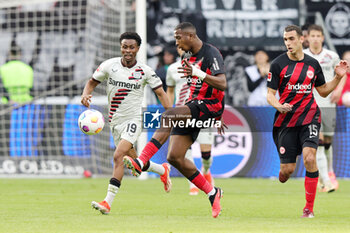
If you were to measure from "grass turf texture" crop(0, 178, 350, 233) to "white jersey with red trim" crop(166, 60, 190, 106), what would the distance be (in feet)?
5.00

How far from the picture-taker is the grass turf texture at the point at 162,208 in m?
8.02

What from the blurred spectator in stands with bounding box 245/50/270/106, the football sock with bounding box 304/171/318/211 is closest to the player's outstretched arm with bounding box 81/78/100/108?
the football sock with bounding box 304/171/318/211

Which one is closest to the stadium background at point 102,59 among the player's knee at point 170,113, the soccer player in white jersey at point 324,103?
the soccer player in white jersey at point 324,103

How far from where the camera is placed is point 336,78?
9484mm

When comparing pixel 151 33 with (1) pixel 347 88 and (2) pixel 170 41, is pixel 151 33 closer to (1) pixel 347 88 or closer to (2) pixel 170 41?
(2) pixel 170 41

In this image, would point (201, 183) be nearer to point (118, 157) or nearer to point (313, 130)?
point (118, 157)

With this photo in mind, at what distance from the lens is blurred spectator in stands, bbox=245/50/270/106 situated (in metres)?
17.5

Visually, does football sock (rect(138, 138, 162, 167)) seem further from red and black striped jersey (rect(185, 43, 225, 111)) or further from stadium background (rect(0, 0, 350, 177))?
stadium background (rect(0, 0, 350, 177))

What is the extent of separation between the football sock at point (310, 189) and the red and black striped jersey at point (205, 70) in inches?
51.6

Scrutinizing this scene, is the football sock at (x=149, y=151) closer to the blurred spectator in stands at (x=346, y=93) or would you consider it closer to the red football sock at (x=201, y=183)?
the red football sock at (x=201, y=183)

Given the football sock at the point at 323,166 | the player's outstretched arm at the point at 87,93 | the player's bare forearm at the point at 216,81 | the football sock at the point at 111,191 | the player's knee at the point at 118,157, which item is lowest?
the football sock at the point at 323,166

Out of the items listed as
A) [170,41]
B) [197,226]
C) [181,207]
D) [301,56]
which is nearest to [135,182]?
[170,41]

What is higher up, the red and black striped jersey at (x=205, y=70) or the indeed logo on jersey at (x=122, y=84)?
the red and black striped jersey at (x=205, y=70)

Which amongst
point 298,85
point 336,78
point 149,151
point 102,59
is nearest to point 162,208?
point 149,151
